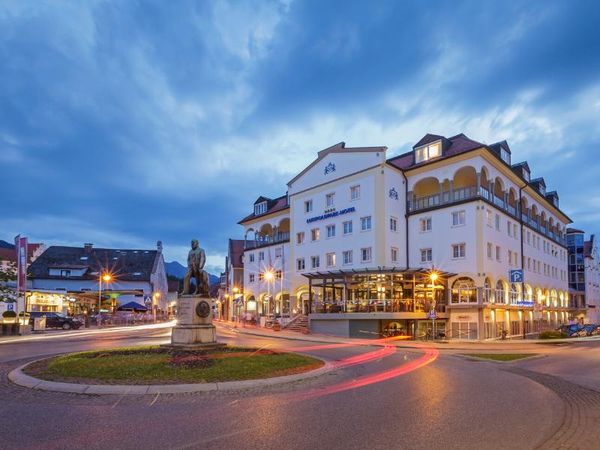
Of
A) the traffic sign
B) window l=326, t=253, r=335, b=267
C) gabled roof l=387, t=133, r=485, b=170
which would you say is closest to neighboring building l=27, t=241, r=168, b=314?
window l=326, t=253, r=335, b=267

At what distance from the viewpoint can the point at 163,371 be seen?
1374cm

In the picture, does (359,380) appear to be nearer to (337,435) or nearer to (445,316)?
(337,435)

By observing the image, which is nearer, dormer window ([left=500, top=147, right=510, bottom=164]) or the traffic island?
the traffic island

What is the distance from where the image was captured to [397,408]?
33.0 ft

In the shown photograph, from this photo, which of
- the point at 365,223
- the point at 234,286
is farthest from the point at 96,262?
the point at 365,223

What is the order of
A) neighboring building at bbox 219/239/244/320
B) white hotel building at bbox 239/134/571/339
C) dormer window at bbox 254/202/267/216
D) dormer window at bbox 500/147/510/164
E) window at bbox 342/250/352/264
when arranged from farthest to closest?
1. neighboring building at bbox 219/239/244/320
2. dormer window at bbox 254/202/267/216
3. dormer window at bbox 500/147/510/164
4. window at bbox 342/250/352/264
5. white hotel building at bbox 239/134/571/339

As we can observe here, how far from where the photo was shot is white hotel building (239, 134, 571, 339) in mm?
38938

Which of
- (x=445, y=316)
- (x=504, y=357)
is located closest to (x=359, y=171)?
(x=445, y=316)

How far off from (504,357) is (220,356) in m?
12.7

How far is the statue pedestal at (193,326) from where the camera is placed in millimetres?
18828

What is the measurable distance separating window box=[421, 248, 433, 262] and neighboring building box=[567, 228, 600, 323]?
4148cm

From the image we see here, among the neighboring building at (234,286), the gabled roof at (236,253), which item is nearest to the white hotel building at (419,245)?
the neighboring building at (234,286)

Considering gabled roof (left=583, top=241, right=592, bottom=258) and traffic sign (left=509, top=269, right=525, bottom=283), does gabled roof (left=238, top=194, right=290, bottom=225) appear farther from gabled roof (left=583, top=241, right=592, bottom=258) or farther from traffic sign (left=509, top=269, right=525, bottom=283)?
gabled roof (left=583, top=241, right=592, bottom=258)

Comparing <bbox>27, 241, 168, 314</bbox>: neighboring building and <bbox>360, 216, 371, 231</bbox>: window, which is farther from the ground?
<bbox>360, 216, 371, 231</bbox>: window
